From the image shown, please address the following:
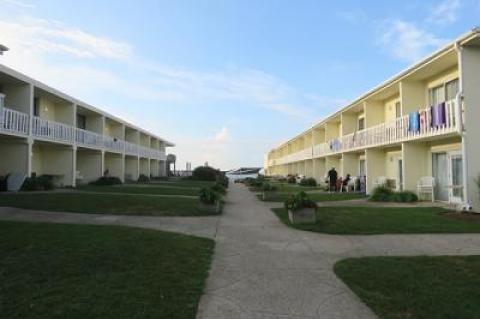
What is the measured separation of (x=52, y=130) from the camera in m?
24.1

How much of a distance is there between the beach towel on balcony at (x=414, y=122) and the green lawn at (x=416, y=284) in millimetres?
12190

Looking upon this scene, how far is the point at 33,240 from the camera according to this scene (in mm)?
7996

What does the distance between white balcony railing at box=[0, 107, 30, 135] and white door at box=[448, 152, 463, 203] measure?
62.0 feet

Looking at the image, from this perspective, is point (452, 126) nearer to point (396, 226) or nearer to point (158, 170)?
point (396, 226)

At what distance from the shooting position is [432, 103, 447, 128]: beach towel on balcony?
1666cm

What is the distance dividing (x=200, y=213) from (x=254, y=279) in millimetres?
7763

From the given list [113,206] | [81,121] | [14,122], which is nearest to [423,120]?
[113,206]

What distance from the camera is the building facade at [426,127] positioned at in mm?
15445

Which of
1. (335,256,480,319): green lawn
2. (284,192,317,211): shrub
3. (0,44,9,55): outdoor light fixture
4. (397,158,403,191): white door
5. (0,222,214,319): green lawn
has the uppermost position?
(0,44,9,55): outdoor light fixture

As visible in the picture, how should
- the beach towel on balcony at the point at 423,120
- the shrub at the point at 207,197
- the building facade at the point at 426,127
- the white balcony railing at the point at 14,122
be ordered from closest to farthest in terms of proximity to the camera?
1. the shrub at the point at 207,197
2. the building facade at the point at 426,127
3. the beach towel on balcony at the point at 423,120
4. the white balcony railing at the point at 14,122

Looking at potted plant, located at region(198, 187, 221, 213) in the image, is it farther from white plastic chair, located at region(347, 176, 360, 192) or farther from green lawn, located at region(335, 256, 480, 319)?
white plastic chair, located at region(347, 176, 360, 192)

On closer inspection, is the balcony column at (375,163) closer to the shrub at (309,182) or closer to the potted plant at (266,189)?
the potted plant at (266,189)

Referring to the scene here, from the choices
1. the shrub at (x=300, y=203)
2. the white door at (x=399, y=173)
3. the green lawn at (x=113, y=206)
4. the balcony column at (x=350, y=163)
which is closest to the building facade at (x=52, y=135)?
the green lawn at (x=113, y=206)

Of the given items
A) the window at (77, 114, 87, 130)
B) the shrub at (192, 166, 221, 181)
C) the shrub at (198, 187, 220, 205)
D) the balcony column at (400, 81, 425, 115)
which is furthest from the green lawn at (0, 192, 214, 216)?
the shrub at (192, 166, 221, 181)
